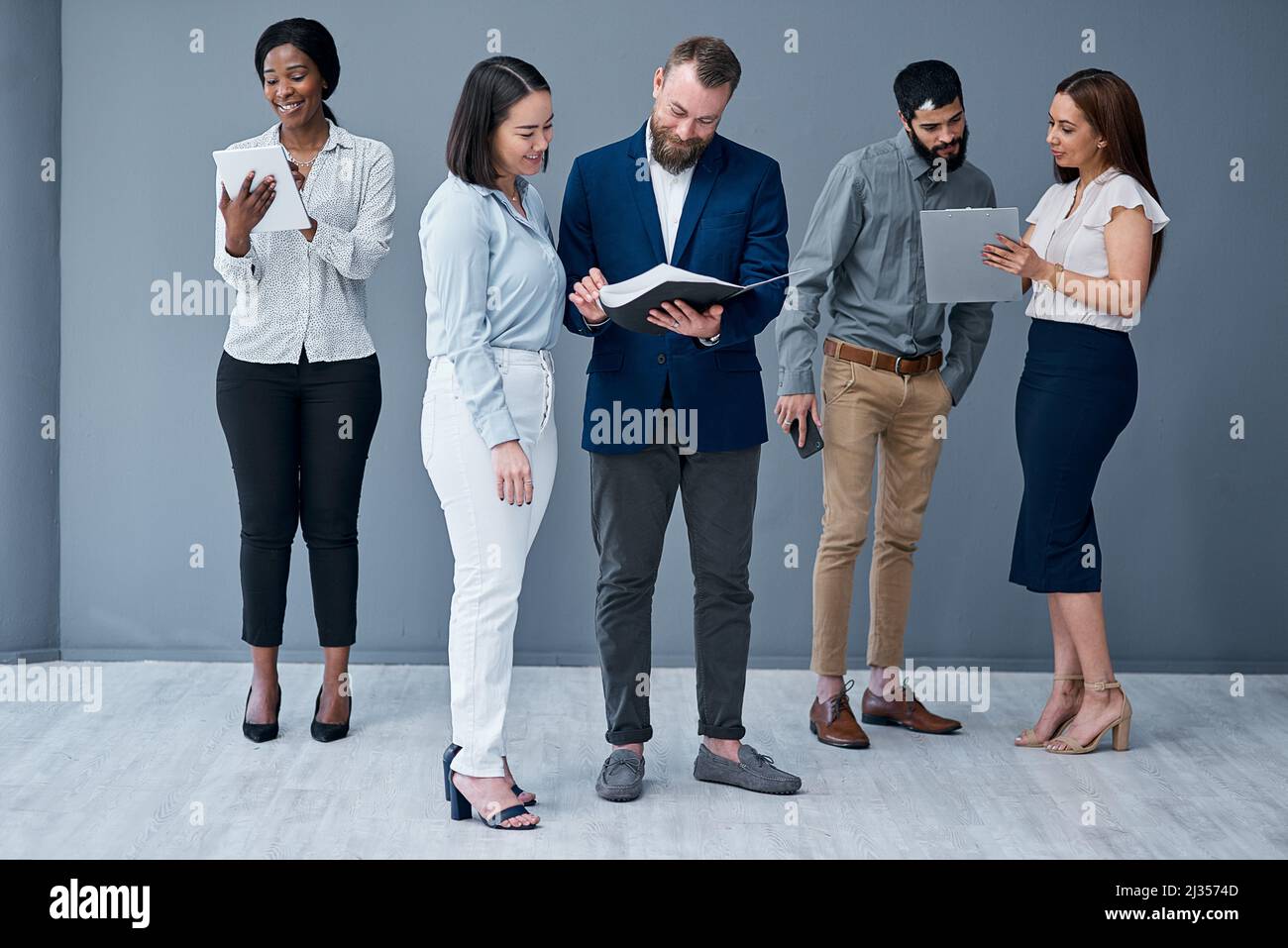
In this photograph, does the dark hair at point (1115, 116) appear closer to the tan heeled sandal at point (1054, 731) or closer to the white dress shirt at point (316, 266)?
the tan heeled sandal at point (1054, 731)

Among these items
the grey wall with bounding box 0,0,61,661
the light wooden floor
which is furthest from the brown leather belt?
the grey wall with bounding box 0,0,61,661

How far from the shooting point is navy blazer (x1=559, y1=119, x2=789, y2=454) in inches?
113

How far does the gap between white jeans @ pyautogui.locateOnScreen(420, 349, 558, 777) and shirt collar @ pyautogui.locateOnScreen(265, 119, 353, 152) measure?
0.84m

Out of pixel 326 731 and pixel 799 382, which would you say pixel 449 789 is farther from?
pixel 799 382

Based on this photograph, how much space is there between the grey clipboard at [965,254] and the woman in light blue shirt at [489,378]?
917 mm

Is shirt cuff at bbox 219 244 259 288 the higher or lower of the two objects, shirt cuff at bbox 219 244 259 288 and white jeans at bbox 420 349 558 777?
the higher

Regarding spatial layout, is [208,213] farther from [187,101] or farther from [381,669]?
[381,669]

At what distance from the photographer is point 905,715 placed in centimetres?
353

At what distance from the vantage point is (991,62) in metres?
3.98

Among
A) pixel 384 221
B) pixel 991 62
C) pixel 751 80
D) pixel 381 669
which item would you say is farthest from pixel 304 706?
pixel 991 62

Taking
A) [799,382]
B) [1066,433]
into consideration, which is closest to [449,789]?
[799,382]

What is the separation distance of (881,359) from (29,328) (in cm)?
244

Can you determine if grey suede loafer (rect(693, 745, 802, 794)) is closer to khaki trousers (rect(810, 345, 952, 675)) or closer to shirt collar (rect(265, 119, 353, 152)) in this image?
khaki trousers (rect(810, 345, 952, 675))
